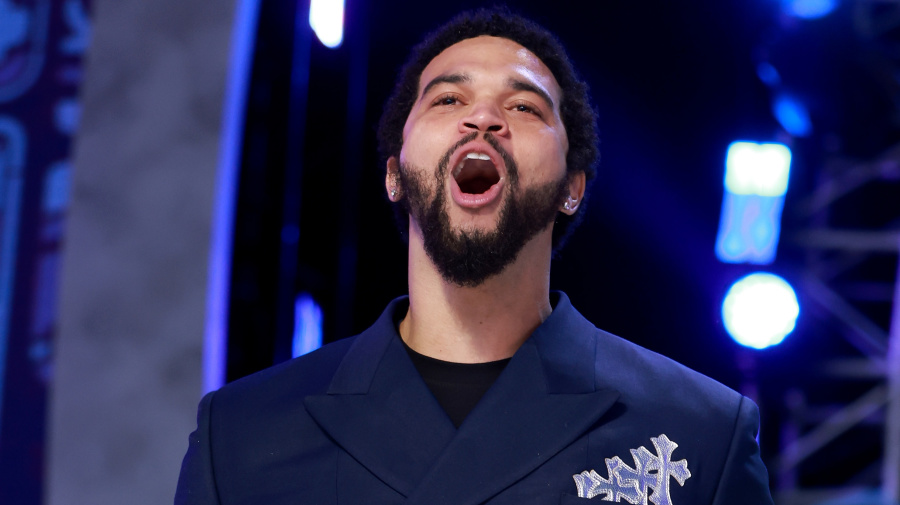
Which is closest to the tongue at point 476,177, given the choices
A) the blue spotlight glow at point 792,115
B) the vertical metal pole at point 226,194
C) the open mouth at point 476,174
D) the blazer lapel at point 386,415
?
the open mouth at point 476,174

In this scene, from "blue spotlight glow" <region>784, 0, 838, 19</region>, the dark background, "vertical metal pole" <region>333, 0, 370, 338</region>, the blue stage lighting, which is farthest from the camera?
"blue spotlight glow" <region>784, 0, 838, 19</region>

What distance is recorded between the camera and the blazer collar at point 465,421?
63.2 inches

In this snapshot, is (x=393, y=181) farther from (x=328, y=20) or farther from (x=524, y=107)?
(x=328, y=20)

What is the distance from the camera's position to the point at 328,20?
2.63 meters

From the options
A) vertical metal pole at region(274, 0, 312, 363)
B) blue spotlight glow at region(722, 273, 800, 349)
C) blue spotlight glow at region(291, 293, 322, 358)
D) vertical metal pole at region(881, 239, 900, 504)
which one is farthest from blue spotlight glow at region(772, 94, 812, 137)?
blue spotlight glow at region(291, 293, 322, 358)

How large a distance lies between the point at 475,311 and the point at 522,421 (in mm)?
325

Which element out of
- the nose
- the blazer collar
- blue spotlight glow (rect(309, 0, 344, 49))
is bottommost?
the blazer collar

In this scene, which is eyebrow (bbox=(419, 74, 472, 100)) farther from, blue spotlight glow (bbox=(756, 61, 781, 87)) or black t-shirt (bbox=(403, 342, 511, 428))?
blue spotlight glow (bbox=(756, 61, 781, 87))

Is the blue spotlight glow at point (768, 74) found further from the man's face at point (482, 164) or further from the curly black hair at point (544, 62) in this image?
the man's face at point (482, 164)

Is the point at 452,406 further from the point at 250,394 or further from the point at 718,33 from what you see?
the point at 718,33

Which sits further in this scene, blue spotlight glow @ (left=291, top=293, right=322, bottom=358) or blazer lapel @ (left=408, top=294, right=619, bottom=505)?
blue spotlight glow @ (left=291, top=293, right=322, bottom=358)

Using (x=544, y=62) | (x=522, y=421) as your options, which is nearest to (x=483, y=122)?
(x=544, y=62)

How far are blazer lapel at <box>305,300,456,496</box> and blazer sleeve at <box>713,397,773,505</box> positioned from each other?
582mm

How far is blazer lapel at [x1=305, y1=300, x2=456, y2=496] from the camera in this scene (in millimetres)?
1639
